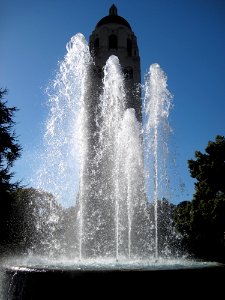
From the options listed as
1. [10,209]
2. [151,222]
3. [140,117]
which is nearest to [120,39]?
[140,117]

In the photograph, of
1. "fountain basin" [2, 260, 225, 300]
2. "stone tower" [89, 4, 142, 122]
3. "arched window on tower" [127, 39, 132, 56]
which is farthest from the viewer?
"arched window on tower" [127, 39, 132, 56]

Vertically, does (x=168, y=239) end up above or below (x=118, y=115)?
below

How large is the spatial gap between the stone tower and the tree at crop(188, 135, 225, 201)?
15.2m

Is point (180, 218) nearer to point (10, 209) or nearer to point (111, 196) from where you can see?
point (111, 196)

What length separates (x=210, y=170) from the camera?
19562 mm

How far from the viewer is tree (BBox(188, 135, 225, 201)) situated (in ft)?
62.8

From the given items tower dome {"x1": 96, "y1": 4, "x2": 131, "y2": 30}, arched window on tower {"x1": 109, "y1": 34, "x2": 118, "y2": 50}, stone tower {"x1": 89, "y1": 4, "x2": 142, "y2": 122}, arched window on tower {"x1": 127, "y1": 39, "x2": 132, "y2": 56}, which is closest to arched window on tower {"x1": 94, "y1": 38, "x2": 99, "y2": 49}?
stone tower {"x1": 89, "y1": 4, "x2": 142, "y2": 122}

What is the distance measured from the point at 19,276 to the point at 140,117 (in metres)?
29.7

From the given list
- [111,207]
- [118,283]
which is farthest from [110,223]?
[118,283]

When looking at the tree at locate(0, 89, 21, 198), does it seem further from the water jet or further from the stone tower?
the stone tower

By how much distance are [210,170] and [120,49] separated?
76.6ft

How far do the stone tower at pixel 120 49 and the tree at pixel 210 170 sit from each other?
49.9 feet

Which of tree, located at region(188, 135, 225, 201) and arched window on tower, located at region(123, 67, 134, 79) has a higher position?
arched window on tower, located at region(123, 67, 134, 79)

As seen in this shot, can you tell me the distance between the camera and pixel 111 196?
Result: 24.6 m
